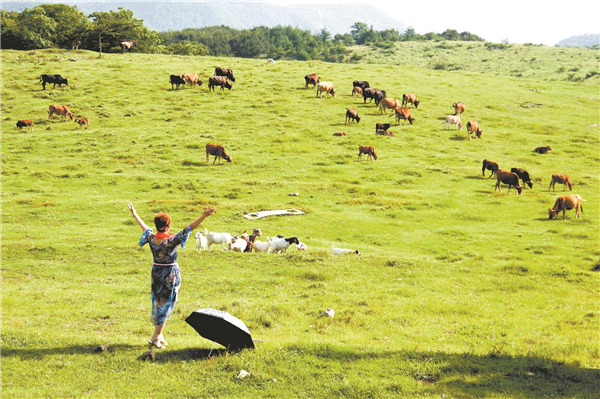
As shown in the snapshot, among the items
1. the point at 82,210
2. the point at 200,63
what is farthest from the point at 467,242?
the point at 200,63

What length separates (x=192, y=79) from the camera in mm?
61469

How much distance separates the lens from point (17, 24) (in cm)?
8256

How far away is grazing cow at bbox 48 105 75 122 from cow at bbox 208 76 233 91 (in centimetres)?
1686

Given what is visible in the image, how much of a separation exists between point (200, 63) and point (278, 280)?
63.1 m

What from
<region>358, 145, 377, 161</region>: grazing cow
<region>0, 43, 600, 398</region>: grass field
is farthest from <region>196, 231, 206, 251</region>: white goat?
<region>358, 145, 377, 161</region>: grazing cow

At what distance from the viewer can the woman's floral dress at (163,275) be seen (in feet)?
32.0

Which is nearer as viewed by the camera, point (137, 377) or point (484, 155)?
point (137, 377)

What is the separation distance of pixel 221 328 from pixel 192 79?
184ft

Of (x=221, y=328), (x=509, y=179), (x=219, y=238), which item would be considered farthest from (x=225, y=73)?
(x=221, y=328)

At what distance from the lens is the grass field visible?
9656 millimetres

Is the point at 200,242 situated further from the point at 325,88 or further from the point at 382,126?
the point at 325,88

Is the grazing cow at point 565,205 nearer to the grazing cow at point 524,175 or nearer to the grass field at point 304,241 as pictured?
the grass field at point 304,241

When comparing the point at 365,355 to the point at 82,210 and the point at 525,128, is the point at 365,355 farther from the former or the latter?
the point at 525,128

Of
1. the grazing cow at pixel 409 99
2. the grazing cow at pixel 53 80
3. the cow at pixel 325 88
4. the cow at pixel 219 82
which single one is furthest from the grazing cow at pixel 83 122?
the grazing cow at pixel 409 99
